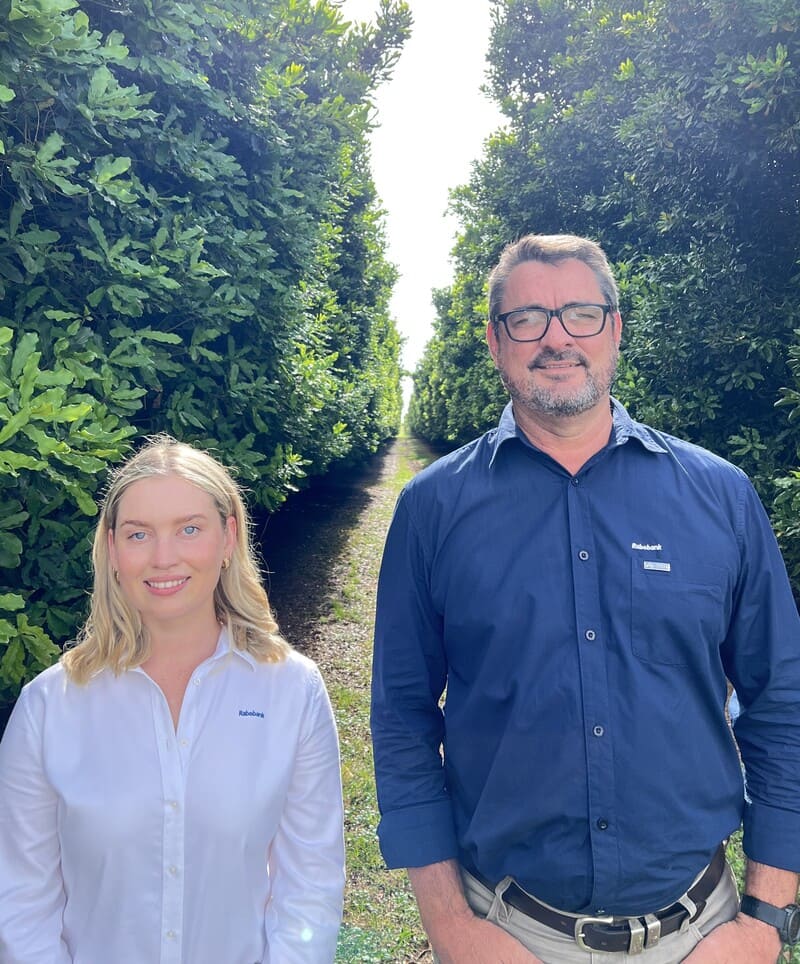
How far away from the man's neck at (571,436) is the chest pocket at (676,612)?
1.22ft

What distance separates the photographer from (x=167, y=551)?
1.98 meters

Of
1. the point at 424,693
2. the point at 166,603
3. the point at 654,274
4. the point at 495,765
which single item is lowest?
the point at 495,765

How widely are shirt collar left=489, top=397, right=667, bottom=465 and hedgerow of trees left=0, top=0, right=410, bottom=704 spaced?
185 cm

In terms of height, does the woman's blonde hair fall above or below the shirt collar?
below

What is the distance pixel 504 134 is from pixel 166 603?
505 inches

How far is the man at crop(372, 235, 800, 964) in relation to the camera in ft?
5.98

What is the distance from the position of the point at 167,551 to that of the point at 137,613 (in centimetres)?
23

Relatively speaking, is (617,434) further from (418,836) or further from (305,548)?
(305,548)

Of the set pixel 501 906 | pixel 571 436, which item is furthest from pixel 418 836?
pixel 571 436

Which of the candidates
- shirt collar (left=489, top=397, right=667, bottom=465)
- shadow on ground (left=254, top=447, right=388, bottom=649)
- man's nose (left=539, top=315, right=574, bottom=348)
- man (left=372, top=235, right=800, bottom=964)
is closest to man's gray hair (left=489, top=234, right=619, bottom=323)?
man (left=372, top=235, right=800, bottom=964)

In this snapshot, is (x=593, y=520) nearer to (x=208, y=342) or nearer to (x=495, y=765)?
(x=495, y=765)

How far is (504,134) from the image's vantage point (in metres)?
12.6

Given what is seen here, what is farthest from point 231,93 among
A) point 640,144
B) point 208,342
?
point 640,144

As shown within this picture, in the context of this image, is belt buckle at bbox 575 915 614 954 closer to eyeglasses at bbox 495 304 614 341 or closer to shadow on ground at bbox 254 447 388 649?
eyeglasses at bbox 495 304 614 341
